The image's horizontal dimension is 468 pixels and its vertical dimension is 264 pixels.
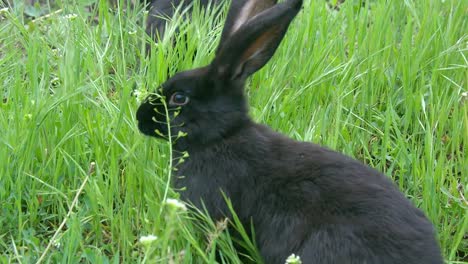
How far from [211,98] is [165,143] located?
353mm

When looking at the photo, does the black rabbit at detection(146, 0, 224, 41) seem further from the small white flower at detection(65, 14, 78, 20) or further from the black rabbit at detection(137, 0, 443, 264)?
the black rabbit at detection(137, 0, 443, 264)

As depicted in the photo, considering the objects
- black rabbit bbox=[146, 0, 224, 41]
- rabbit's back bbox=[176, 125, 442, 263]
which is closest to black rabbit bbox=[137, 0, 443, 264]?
rabbit's back bbox=[176, 125, 442, 263]

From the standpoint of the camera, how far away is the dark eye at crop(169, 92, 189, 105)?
12.9 ft

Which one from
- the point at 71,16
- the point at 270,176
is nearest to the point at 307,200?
the point at 270,176

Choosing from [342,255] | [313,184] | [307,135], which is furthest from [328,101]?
[342,255]

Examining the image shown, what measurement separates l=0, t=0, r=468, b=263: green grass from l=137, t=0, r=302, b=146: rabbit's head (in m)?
0.17

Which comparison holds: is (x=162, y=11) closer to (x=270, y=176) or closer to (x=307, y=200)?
(x=270, y=176)

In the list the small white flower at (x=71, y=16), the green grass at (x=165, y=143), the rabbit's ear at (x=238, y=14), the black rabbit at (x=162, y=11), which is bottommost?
the black rabbit at (x=162, y=11)

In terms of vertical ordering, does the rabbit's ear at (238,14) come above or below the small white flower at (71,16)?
above

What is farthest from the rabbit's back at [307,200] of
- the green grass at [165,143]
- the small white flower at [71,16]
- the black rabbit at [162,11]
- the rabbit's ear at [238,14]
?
the black rabbit at [162,11]

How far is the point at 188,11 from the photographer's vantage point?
5512mm

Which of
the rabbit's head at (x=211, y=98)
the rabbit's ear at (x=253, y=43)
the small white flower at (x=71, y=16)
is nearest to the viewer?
the rabbit's ear at (x=253, y=43)

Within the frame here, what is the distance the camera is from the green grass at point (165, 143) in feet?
12.5

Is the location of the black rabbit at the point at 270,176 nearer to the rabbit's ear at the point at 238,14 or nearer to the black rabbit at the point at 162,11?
the rabbit's ear at the point at 238,14
